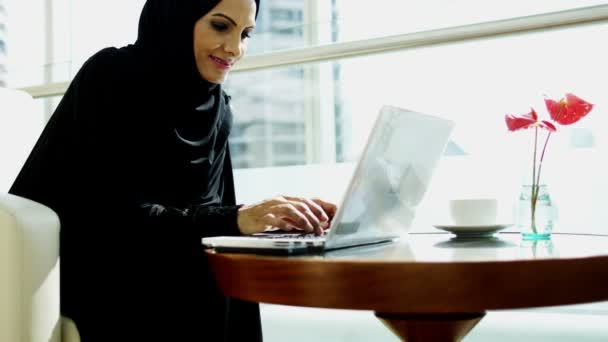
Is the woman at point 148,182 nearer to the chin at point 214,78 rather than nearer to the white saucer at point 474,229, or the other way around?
the chin at point 214,78

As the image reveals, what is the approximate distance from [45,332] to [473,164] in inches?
47.2

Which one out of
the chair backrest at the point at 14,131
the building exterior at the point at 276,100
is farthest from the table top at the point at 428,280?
the building exterior at the point at 276,100

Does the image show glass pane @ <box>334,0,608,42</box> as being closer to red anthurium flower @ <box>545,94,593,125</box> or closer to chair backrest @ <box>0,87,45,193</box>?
red anthurium flower @ <box>545,94,593,125</box>

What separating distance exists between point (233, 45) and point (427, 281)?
38.8 inches

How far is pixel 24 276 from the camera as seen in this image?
1090mm

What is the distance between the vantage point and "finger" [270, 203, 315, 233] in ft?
3.41

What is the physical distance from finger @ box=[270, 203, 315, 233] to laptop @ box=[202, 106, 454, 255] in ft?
0.14

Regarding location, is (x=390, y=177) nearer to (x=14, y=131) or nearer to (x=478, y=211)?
(x=478, y=211)

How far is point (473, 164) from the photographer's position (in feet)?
5.94

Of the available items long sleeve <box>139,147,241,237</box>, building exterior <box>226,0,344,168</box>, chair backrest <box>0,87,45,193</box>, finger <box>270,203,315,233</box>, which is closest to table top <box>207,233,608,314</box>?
finger <box>270,203,315,233</box>

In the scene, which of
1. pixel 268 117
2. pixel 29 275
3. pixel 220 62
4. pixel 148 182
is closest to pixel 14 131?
pixel 148 182

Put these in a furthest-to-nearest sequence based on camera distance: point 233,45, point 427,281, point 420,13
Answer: point 420,13
point 233,45
point 427,281

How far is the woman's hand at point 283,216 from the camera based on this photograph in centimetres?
104

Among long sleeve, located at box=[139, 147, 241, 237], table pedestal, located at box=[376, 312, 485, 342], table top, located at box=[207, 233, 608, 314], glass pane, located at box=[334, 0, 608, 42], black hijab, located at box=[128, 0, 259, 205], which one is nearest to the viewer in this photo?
table top, located at box=[207, 233, 608, 314]
